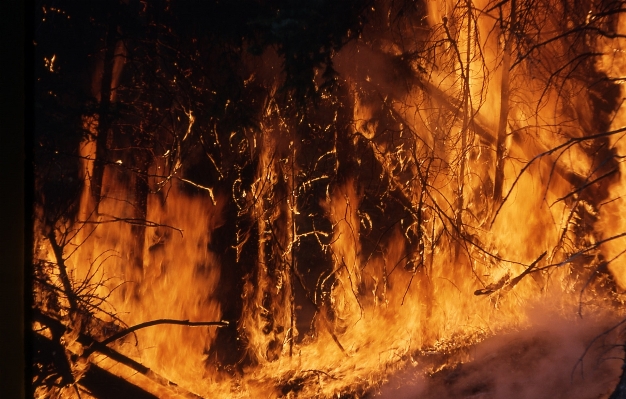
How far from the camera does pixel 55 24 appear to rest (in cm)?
284

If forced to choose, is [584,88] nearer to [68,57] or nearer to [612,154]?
[612,154]

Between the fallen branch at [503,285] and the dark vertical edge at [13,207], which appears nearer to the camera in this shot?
the dark vertical edge at [13,207]

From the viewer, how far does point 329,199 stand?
299cm

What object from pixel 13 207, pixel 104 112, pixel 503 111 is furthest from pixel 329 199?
pixel 13 207

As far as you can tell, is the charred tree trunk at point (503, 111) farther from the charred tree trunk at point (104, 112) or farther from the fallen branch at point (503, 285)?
the charred tree trunk at point (104, 112)

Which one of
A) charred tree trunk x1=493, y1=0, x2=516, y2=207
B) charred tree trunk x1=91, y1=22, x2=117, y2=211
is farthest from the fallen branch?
charred tree trunk x1=91, y1=22, x2=117, y2=211

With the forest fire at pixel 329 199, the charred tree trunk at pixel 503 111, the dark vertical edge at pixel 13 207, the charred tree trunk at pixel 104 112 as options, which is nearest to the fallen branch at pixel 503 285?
the forest fire at pixel 329 199

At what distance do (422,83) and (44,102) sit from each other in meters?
1.89

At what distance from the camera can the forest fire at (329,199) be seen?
2.90m

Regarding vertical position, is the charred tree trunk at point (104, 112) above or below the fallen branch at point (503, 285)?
above

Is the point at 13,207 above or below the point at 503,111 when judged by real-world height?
below

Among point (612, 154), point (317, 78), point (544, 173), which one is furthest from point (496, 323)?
point (317, 78)

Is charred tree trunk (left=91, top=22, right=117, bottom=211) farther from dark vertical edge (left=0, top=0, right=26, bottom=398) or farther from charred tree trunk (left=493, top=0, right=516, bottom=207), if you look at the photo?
charred tree trunk (left=493, top=0, right=516, bottom=207)

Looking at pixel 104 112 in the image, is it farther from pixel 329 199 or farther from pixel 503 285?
pixel 503 285
